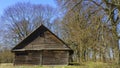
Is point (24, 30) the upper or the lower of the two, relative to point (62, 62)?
upper

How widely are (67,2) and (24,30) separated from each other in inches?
1472

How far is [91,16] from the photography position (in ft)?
87.5

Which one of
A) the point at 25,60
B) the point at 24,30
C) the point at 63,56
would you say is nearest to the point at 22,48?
the point at 25,60

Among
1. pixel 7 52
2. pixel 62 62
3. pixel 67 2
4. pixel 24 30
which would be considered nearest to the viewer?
pixel 67 2

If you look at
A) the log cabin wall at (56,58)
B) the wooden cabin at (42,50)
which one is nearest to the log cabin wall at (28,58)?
the wooden cabin at (42,50)

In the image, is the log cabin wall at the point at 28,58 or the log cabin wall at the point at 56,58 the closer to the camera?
the log cabin wall at the point at 56,58

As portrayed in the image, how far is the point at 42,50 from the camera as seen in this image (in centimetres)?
3819

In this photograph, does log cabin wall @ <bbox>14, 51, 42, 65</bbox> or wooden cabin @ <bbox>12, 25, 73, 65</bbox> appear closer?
wooden cabin @ <bbox>12, 25, 73, 65</bbox>

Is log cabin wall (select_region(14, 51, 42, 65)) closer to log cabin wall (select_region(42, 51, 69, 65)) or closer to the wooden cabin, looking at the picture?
the wooden cabin

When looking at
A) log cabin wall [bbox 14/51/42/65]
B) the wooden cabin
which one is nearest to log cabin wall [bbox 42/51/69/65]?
the wooden cabin

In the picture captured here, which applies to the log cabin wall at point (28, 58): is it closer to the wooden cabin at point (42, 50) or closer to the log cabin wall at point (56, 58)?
the wooden cabin at point (42, 50)

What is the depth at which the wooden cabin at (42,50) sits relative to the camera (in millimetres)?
37875

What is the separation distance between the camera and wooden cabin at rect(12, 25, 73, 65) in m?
37.9

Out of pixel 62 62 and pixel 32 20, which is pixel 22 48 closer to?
pixel 62 62
